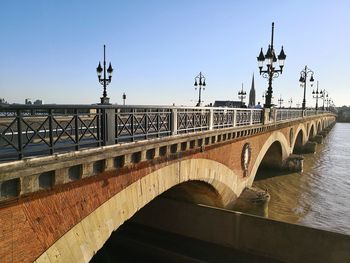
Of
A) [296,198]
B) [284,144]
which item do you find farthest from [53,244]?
[284,144]

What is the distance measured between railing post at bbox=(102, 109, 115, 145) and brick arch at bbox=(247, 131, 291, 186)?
466 inches

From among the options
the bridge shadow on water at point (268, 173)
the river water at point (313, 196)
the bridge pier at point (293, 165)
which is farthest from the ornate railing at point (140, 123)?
the bridge pier at point (293, 165)

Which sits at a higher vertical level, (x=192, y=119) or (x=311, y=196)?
(x=192, y=119)

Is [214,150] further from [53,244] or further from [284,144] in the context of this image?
[284,144]

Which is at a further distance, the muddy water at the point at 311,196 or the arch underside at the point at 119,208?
the muddy water at the point at 311,196

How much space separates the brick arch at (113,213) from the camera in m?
5.45

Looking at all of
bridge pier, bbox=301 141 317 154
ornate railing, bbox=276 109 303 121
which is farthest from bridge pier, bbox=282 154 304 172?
bridge pier, bbox=301 141 317 154

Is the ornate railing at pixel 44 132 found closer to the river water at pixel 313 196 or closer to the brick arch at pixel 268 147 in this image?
the river water at pixel 313 196

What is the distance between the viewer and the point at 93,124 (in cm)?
775

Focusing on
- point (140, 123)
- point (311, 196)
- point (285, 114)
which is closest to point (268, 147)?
point (311, 196)

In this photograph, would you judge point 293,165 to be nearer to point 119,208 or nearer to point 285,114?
point 285,114

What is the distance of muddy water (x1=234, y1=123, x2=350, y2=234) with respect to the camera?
16547 mm

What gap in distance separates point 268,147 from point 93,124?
51.5 ft

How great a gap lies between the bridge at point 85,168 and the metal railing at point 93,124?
20mm
